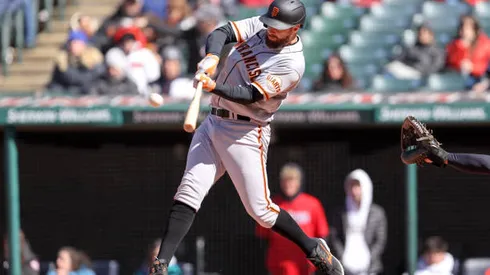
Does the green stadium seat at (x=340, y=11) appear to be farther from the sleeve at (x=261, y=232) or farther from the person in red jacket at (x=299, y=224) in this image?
the sleeve at (x=261, y=232)

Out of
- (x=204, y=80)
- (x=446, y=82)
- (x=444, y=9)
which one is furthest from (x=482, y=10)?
(x=204, y=80)

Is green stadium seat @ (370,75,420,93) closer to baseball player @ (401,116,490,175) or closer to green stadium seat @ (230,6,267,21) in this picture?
green stadium seat @ (230,6,267,21)

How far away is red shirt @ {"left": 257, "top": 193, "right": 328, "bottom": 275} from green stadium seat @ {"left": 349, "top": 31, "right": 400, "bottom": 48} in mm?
3623

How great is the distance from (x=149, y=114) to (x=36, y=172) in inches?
40.9

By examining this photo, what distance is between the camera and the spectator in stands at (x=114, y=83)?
9641 mm

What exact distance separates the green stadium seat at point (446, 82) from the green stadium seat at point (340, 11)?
1.67 metres

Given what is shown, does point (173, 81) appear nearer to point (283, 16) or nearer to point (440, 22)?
point (440, 22)

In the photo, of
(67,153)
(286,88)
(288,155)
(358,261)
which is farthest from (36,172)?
(286,88)

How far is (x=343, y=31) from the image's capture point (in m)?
11.1

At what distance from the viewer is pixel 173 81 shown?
31.9 feet

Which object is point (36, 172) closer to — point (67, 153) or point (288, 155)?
point (67, 153)

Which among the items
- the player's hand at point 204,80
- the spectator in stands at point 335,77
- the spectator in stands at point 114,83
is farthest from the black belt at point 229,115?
the spectator in stands at point 114,83

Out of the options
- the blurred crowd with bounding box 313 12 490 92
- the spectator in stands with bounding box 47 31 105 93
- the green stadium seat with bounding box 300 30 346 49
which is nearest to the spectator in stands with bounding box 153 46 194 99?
the spectator in stands with bounding box 47 31 105 93

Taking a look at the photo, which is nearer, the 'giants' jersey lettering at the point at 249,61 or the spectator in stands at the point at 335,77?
the 'giants' jersey lettering at the point at 249,61
